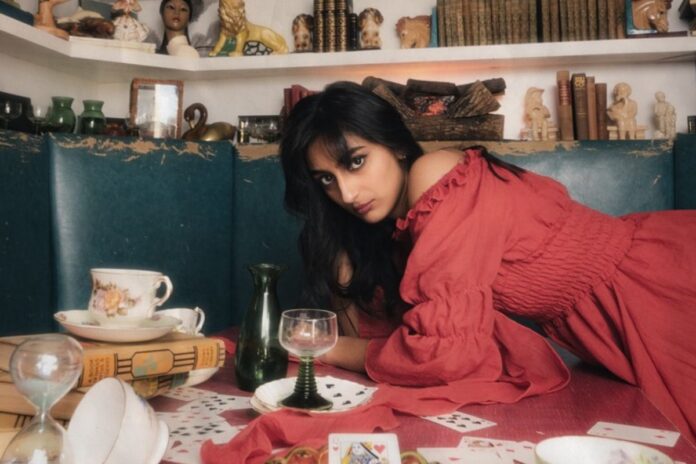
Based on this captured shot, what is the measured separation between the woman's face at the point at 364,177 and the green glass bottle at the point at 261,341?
461 mm

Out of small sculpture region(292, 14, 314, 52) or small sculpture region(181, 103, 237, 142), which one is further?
small sculpture region(292, 14, 314, 52)

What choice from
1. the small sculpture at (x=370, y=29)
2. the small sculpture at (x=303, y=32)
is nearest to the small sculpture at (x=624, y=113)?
the small sculpture at (x=370, y=29)

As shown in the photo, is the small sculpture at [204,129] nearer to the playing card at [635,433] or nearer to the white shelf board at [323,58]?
the white shelf board at [323,58]

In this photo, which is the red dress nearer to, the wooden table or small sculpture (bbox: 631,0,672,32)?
the wooden table

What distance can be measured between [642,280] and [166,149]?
1.57 m

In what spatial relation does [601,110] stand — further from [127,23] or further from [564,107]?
[127,23]

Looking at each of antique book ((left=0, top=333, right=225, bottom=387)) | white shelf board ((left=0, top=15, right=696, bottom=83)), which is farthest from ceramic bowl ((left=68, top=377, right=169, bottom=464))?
white shelf board ((left=0, top=15, right=696, bottom=83))

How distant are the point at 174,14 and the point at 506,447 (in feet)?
8.19

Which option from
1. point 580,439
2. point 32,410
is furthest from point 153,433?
point 580,439

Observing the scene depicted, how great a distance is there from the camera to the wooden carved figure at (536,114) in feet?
8.50

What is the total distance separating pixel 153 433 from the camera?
699mm

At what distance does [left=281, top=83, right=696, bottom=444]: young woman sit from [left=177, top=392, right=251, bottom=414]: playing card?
286mm

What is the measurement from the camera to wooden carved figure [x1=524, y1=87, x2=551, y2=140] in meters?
2.59

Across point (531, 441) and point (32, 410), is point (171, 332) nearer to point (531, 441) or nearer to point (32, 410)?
point (32, 410)
